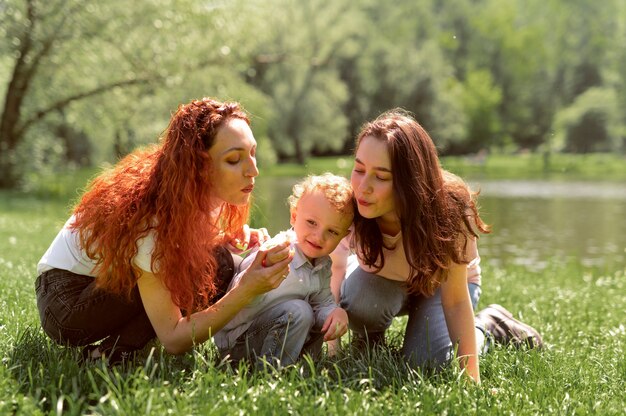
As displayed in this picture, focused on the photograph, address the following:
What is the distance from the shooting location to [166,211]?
3.10m

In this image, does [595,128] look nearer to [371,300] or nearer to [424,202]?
[371,300]

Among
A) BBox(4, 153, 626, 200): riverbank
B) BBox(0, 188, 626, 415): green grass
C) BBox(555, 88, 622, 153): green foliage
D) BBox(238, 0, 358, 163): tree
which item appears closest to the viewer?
BBox(0, 188, 626, 415): green grass

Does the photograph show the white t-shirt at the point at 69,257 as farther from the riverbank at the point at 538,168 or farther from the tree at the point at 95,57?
the riverbank at the point at 538,168

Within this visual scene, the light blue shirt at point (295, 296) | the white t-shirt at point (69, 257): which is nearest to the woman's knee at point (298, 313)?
the light blue shirt at point (295, 296)

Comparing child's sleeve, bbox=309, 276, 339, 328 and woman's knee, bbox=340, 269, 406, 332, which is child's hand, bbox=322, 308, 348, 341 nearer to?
child's sleeve, bbox=309, 276, 339, 328

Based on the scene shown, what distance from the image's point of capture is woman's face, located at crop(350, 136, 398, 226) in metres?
3.34

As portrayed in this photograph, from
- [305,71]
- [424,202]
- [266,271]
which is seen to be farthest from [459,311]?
[305,71]

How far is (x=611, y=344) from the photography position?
424 cm

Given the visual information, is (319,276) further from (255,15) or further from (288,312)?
(255,15)

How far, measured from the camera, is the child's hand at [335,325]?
3238 millimetres

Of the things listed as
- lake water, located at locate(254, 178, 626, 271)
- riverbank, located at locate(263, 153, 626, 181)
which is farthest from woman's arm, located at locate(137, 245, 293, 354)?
riverbank, located at locate(263, 153, 626, 181)

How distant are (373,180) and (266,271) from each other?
0.67m

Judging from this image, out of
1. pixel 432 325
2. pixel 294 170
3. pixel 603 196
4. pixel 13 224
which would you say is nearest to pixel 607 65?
pixel 294 170

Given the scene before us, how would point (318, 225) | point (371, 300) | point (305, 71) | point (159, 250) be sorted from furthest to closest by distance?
point (305, 71) → point (371, 300) → point (318, 225) → point (159, 250)
